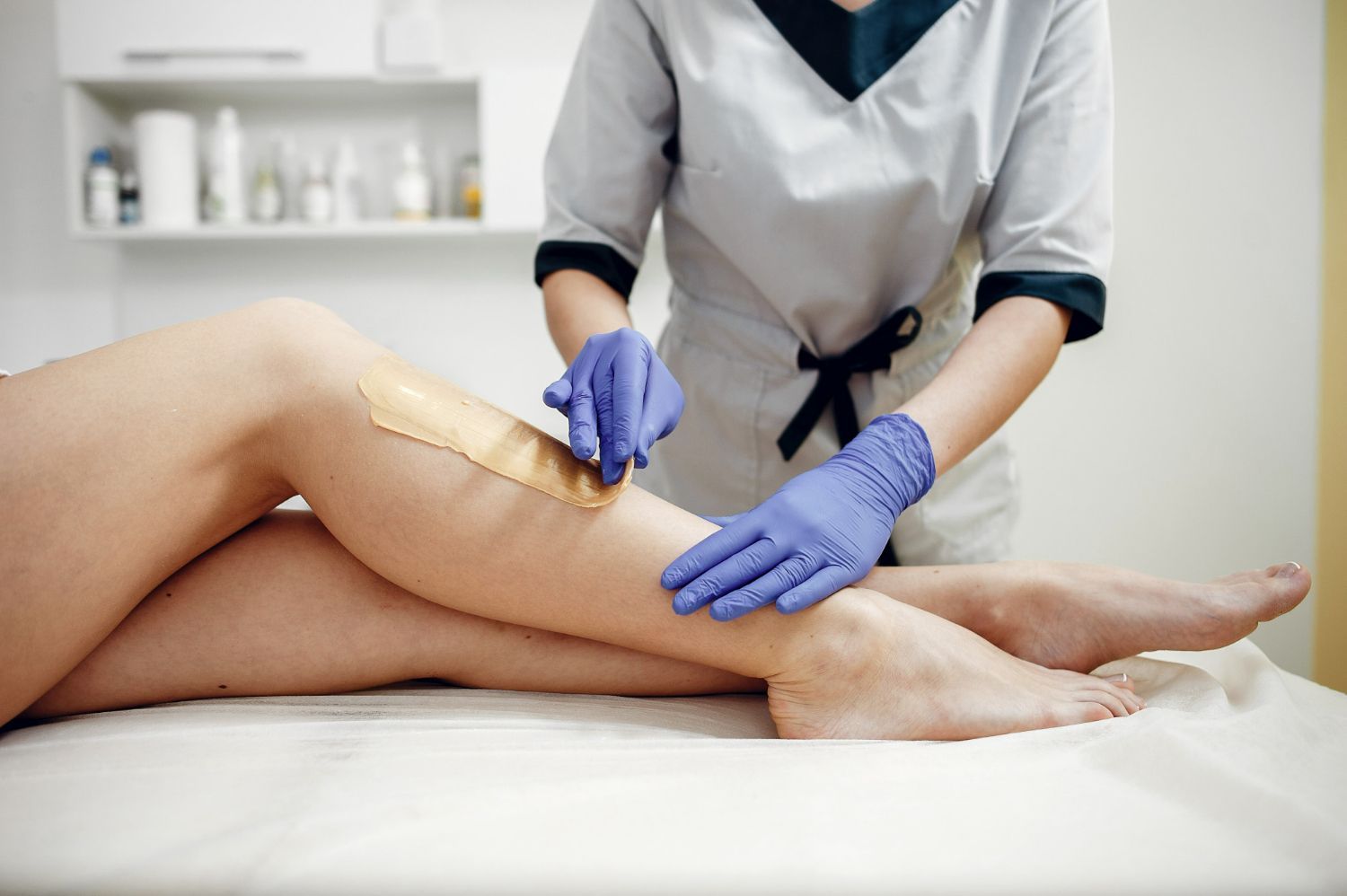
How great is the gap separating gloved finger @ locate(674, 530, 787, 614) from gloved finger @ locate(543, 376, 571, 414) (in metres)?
0.20

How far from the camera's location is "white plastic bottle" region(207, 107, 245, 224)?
2.28 meters

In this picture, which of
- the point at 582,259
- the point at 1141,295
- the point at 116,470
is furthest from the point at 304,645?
the point at 1141,295

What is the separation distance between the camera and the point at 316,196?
7.56ft

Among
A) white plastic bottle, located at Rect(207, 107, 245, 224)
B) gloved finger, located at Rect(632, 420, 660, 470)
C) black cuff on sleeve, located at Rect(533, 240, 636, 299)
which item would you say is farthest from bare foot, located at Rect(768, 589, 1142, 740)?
white plastic bottle, located at Rect(207, 107, 245, 224)

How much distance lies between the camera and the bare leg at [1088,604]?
2.95 feet

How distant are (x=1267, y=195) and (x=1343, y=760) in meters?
2.09

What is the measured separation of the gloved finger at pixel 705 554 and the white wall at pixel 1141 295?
65.5 inches

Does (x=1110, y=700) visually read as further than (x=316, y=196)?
No

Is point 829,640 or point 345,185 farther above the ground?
point 345,185

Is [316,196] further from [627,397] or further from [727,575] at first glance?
[727,575]

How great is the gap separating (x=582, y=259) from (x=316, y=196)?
1440 mm

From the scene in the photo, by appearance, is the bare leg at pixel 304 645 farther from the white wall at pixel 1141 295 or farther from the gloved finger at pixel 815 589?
the white wall at pixel 1141 295

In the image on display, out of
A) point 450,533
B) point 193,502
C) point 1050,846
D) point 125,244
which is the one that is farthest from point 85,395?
point 125,244

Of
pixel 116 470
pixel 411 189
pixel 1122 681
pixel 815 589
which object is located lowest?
pixel 1122 681
